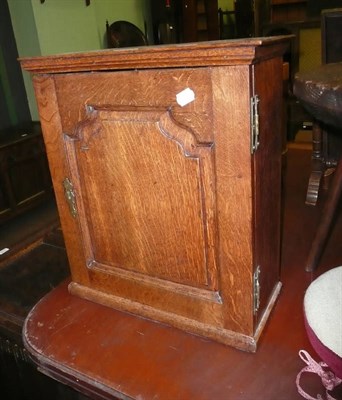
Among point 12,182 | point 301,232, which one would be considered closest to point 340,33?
point 301,232

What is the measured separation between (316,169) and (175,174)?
3.12ft

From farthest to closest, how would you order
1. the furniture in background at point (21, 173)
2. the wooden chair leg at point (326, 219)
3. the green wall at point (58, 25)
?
the green wall at point (58, 25) < the furniture in background at point (21, 173) < the wooden chair leg at point (326, 219)

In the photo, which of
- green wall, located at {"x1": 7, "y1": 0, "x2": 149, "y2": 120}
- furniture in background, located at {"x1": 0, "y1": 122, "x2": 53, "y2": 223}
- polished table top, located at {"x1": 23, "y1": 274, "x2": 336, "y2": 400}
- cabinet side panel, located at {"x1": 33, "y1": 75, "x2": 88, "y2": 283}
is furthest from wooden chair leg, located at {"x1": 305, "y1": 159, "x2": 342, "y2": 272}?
green wall, located at {"x1": 7, "y1": 0, "x2": 149, "y2": 120}

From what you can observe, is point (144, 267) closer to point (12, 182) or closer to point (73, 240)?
point (73, 240)

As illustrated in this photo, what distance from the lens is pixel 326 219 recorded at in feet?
2.91

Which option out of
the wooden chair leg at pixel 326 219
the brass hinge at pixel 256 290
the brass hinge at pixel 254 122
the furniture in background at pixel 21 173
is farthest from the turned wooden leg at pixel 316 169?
the furniture in background at pixel 21 173

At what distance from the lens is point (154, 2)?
13.3 ft

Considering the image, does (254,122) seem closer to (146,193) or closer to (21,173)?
(146,193)

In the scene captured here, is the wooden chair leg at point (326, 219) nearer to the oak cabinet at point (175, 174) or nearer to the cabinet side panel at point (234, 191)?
the oak cabinet at point (175, 174)

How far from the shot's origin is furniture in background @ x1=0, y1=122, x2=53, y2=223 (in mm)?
2385

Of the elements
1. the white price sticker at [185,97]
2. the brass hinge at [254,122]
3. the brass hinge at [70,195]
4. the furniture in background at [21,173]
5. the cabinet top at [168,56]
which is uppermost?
the cabinet top at [168,56]

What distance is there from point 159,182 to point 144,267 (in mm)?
183

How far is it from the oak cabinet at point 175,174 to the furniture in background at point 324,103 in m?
0.09

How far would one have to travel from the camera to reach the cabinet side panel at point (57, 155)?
68 centimetres
